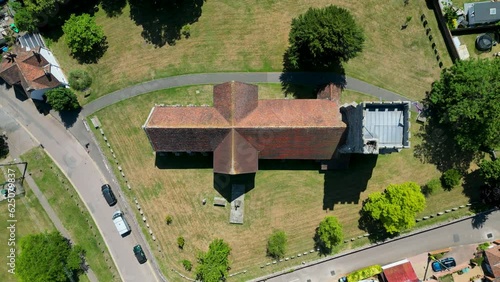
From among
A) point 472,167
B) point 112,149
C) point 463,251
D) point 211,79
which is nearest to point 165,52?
point 211,79

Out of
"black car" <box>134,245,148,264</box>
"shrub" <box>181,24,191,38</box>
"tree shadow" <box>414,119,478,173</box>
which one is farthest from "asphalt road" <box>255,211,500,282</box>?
"shrub" <box>181,24,191,38</box>

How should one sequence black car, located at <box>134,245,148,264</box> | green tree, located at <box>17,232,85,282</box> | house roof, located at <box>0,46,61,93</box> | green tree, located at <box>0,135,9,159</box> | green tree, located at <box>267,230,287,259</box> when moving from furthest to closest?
green tree, located at <box>0,135,9,159</box> < black car, located at <box>134,245,148,264</box> < house roof, located at <box>0,46,61,93</box> < green tree, located at <box>267,230,287,259</box> < green tree, located at <box>17,232,85,282</box>

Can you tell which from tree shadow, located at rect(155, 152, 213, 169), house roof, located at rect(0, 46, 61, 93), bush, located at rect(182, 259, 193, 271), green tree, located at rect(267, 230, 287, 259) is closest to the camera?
green tree, located at rect(267, 230, 287, 259)

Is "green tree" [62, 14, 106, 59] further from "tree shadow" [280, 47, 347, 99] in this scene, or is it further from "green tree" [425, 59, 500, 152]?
"green tree" [425, 59, 500, 152]

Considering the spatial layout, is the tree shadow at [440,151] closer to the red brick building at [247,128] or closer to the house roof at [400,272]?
the red brick building at [247,128]

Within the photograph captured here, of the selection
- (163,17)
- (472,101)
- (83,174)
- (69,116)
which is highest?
(163,17)

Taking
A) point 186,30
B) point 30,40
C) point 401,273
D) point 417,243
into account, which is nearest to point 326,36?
point 186,30

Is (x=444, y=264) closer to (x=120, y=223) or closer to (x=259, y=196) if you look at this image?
(x=259, y=196)
